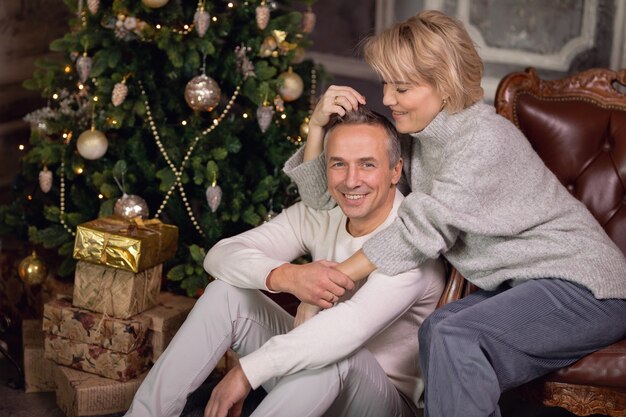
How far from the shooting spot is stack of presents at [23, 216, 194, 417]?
2.89 meters

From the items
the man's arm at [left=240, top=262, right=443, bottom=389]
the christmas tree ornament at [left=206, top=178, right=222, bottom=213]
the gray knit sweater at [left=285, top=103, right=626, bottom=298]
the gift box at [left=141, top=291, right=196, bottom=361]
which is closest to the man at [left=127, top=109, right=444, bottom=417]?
the man's arm at [left=240, top=262, right=443, bottom=389]

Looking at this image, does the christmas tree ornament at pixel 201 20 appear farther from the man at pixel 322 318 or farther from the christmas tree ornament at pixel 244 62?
the man at pixel 322 318

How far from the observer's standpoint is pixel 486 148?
2.31m

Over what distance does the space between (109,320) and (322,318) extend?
961 millimetres

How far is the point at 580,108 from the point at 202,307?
4.53 feet

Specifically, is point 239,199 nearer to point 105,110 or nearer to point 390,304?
point 105,110

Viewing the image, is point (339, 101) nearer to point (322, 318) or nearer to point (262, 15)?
point (322, 318)

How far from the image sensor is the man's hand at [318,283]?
7.69 feet

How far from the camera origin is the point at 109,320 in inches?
116

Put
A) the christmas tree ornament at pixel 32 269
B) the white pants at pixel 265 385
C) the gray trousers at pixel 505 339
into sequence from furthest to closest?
the christmas tree ornament at pixel 32 269, the white pants at pixel 265 385, the gray trousers at pixel 505 339

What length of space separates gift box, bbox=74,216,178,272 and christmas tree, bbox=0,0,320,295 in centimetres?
31

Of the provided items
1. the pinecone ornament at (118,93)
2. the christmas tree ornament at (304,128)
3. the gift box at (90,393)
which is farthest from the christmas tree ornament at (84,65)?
the gift box at (90,393)

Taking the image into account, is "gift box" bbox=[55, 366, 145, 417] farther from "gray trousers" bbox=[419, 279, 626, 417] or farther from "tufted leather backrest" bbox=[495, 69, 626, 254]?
"tufted leather backrest" bbox=[495, 69, 626, 254]

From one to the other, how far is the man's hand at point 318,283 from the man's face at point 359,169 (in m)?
0.20
